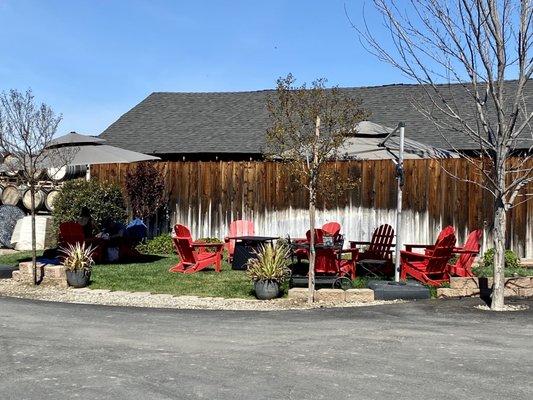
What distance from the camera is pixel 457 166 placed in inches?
634

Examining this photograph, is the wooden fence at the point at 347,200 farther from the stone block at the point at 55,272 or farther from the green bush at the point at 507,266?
the stone block at the point at 55,272

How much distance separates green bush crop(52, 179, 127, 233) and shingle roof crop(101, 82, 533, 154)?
18.2 feet

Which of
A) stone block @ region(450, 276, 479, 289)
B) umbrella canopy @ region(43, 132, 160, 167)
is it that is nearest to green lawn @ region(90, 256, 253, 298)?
umbrella canopy @ region(43, 132, 160, 167)

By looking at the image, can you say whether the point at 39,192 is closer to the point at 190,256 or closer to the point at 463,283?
the point at 190,256

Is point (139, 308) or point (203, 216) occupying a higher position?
point (203, 216)

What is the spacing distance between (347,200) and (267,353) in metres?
10.2

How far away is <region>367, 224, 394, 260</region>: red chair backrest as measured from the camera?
1462 centimetres

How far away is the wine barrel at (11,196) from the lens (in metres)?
23.5

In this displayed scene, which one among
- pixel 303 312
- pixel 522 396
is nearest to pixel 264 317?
pixel 303 312

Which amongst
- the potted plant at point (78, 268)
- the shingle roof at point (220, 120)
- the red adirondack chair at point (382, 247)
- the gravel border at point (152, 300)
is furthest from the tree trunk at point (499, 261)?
the shingle roof at point (220, 120)

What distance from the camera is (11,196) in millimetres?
23578

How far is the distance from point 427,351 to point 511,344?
3.80 ft

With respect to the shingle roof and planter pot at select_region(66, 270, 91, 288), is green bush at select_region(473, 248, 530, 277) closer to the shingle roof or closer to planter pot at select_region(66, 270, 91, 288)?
the shingle roof

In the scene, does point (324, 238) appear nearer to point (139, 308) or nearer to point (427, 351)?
point (139, 308)
